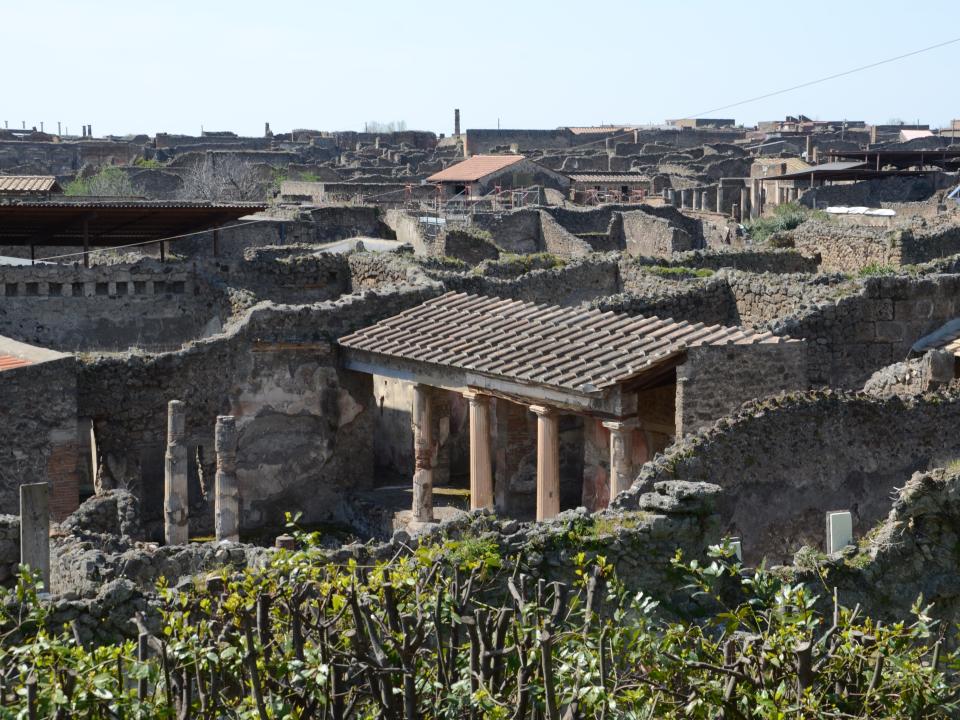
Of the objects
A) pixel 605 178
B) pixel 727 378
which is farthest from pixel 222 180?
pixel 727 378

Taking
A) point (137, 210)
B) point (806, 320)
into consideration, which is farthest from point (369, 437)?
point (137, 210)

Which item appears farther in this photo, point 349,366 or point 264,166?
point 264,166

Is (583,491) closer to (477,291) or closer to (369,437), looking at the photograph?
(369,437)

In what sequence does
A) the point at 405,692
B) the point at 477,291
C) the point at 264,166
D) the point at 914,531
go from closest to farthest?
1. the point at 405,692
2. the point at 914,531
3. the point at 477,291
4. the point at 264,166

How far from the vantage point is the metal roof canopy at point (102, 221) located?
24.3 m

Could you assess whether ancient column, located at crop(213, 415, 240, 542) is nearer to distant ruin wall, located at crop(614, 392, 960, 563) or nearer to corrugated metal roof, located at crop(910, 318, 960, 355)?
distant ruin wall, located at crop(614, 392, 960, 563)

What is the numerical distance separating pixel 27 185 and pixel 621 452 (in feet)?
99.0

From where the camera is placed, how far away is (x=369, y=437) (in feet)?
60.8

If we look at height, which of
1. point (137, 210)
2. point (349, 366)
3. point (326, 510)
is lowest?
point (326, 510)

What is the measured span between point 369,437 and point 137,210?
8.42 metres

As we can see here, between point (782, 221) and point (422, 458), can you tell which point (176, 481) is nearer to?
point (422, 458)

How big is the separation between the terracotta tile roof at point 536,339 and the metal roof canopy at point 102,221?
25.7 ft

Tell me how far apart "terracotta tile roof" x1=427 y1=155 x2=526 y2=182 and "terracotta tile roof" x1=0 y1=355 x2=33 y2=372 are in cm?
3446

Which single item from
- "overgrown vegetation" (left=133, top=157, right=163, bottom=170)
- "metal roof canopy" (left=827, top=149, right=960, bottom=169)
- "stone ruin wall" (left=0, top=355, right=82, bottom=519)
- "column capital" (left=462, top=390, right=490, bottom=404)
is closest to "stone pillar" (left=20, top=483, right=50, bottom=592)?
"stone ruin wall" (left=0, top=355, right=82, bottom=519)
